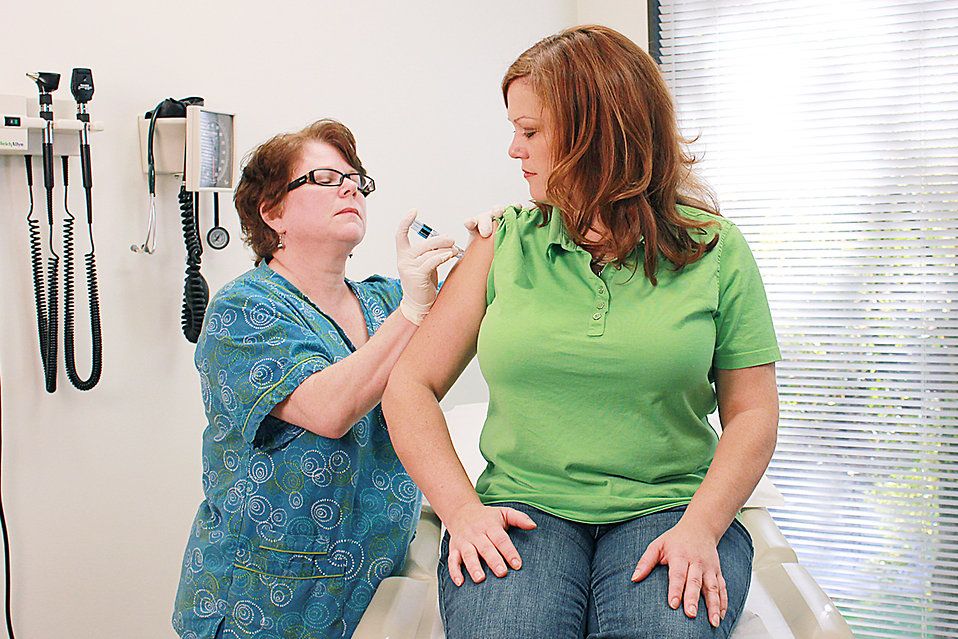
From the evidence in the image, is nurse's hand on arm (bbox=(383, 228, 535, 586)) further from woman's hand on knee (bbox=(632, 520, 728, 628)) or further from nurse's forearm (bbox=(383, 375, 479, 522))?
woman's hand on knee (bbox=(632, 520, 728, 628))

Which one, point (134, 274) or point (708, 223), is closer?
point (708, 223)

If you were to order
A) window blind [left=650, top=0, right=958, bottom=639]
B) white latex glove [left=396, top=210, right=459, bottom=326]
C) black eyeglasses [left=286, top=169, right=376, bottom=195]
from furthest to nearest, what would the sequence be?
1. window blind [left=650, top=0, right=958, bottom=639]
2. black eyeglasses [left=286, top=169, right=376, bottom=195]
3. white latex glove [left=396, top=210, right=459, bottom=326]

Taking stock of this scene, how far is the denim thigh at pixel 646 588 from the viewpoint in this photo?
1129 mm

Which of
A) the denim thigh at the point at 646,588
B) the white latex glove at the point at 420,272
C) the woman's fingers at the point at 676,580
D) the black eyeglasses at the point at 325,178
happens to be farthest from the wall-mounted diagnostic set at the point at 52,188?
the woman's fingers at the point at 676,580

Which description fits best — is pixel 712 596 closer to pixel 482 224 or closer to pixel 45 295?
pixel 482 224

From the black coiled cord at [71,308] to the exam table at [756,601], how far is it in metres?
0.76

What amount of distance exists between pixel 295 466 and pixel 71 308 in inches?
26.1

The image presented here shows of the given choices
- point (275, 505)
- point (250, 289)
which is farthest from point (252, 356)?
point (275, 505)

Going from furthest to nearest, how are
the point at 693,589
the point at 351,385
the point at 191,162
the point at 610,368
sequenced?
the point at 191,162 < the point at 351,385 < the point at 610,368 < the point at 693,589

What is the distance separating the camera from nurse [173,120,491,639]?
4.99 ft

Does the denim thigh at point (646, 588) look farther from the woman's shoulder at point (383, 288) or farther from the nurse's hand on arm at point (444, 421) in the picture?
the woman's shoulder at point (383, 288)

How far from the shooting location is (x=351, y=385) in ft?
4.90

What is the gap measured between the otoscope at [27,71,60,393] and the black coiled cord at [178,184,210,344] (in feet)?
0.99

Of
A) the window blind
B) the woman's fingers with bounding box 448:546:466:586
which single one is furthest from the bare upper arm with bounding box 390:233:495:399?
the window blind
